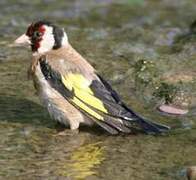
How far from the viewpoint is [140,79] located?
8281mm

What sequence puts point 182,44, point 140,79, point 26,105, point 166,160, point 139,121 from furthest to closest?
point 182,44 < point 140,79 < point 26,105 < point 139,121 < point 166,160

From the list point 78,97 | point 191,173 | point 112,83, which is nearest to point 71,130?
point 78,97

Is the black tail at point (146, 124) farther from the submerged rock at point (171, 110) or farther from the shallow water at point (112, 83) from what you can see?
the submerged rock at point (171, 110)

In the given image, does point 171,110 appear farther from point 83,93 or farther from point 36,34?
point 36,34

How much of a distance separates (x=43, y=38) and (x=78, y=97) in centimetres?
68

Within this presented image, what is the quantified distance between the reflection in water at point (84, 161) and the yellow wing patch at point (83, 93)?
1.04 feet

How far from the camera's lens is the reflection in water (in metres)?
5.93

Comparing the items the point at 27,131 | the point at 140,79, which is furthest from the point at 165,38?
the point at 27,131

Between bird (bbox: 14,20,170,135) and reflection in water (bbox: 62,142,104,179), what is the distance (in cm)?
30

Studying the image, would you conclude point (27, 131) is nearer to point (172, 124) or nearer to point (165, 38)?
point (172, 124)

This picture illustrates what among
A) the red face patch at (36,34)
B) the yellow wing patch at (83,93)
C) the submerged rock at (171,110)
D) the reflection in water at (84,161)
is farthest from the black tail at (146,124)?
the red face patch at (36,34)

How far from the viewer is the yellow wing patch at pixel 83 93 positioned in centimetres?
682

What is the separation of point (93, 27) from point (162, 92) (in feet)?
9.90

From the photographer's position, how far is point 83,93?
6871 mm
